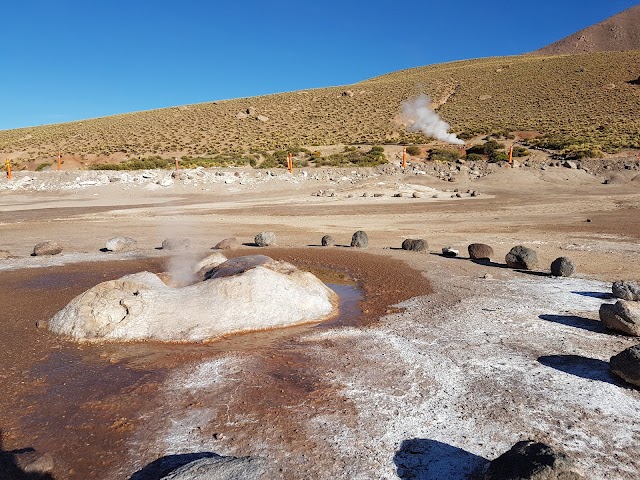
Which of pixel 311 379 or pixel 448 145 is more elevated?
pixel 448 145

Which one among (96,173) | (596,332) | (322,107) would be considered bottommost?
(596,332)

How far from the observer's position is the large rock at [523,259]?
1003 cm

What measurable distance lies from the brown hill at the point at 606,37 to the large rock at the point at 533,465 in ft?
502

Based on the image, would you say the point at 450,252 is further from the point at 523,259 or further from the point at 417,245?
the point at 523,259

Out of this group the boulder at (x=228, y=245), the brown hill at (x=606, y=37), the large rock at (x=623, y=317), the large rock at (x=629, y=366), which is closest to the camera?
the large rock at (x=629, y=366)

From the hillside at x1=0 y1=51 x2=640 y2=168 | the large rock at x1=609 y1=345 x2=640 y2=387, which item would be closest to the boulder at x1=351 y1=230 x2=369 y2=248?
the large rock at x1=609 y1=345 x2=640 y2=387

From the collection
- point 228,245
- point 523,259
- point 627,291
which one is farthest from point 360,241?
point 627,291

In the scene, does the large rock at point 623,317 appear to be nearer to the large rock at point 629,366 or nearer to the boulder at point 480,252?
the large rock at point 629,366

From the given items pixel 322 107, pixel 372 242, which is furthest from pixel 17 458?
pixel 322 107

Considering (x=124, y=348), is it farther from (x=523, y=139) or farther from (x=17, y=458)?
(x=523, y=139)

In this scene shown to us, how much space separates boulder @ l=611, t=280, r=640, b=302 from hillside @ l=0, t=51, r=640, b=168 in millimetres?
29779

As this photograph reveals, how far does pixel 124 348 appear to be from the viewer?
6.25 metres

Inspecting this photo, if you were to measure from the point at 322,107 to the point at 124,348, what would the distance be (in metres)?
55.6

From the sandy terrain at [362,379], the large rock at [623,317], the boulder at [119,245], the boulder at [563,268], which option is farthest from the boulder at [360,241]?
the large rock at [623,317]
